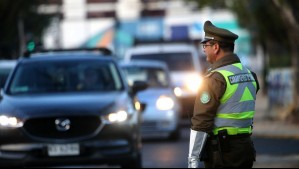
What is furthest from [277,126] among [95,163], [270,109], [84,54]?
[95,163]

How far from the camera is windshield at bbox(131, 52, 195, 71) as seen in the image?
2597 centimetres

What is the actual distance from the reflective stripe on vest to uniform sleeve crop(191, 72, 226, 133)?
0.18ft

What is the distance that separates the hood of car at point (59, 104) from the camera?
12.5m

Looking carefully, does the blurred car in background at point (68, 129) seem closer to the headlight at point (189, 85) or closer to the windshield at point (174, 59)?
the headlight at point (189, 85)

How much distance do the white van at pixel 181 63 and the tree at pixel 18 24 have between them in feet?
10.1

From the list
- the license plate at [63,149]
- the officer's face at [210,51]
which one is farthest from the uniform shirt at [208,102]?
the license plate at [63,149]

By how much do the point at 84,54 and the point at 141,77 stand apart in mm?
7842

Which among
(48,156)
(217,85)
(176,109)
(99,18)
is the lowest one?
(99,18)

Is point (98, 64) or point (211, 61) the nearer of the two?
point (211, 61)

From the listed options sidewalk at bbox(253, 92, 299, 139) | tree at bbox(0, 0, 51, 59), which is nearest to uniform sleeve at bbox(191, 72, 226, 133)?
sidewalk at bbox(253, 92, 299, 139)

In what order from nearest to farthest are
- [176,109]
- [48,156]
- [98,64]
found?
[48,156] < [98,64] < [176,109]

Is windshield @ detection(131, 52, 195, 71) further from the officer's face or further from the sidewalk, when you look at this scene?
the officer's face

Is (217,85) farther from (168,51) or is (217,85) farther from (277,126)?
(168,51)

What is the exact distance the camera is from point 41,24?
1480 inches
